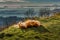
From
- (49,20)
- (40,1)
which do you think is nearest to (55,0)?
(40,1)

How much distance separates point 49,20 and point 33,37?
91.1 inches

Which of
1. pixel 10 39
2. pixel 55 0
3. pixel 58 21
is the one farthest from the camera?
pixel 55 0

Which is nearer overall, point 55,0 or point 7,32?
point 7,32

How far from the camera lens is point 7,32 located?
719 cm

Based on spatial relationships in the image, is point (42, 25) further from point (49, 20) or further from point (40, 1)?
point (40, 1)

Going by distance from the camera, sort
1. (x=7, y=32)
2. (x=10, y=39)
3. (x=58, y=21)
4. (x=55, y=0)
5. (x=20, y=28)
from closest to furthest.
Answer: (x=10, y=39) < (x=7, y=32) < (x=20, y=28) < (x=58, y=21) < (x=55, y=0)

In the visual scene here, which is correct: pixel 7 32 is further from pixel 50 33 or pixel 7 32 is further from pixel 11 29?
pixel 50 33

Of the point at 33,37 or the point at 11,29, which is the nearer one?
the point at 33,37

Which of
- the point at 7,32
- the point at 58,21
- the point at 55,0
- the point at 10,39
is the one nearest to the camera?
the point at 10,39

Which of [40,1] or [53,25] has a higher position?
[53,25]

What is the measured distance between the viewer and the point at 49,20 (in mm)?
9102

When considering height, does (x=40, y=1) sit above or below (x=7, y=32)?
below

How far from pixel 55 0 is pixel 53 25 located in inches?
1933

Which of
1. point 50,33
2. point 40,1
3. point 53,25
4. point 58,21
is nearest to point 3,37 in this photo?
point 50,33
